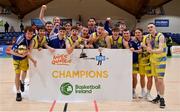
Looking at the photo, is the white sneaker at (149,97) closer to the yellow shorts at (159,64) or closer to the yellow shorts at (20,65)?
the yellow shorts at (159,64)

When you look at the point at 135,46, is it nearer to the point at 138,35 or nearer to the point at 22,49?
the point at 138,35

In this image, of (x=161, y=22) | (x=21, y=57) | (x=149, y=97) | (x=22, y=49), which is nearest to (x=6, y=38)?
(x=161, y=22)

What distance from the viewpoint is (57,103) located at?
6859mm

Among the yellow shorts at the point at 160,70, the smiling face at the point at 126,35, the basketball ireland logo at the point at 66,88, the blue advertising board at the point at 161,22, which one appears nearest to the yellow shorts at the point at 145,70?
the yellow shorts at the point at 160,70

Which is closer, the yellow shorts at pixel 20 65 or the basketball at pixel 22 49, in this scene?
the basketball at pixel 22 49

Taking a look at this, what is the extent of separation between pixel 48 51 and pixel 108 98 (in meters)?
1.67

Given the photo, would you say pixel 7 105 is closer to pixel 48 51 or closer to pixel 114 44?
pixel 48 51

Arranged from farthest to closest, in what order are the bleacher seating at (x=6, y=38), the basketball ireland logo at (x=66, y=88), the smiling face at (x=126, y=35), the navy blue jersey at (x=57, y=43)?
the bleacher seating at (x=6, y=38), the navy blue jersey at (x=57, y=43), the smiling face at (x=126, y=35), the basketball ireland logo at (x=66, y=88)

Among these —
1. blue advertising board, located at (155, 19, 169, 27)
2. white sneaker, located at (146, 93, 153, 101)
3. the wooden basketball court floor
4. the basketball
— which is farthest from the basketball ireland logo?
blue advertising board, located at (155, 19, 169, 27)

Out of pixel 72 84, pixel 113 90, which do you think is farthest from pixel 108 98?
pixel 72 84

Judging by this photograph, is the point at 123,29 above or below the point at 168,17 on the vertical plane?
below

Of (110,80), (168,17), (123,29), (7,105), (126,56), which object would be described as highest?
(168,17)

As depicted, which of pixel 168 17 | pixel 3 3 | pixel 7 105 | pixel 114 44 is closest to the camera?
pixel 7 105

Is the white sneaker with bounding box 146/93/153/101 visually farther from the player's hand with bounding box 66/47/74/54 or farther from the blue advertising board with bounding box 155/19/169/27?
the blue advertising board with bounding box 155/19/169/27
